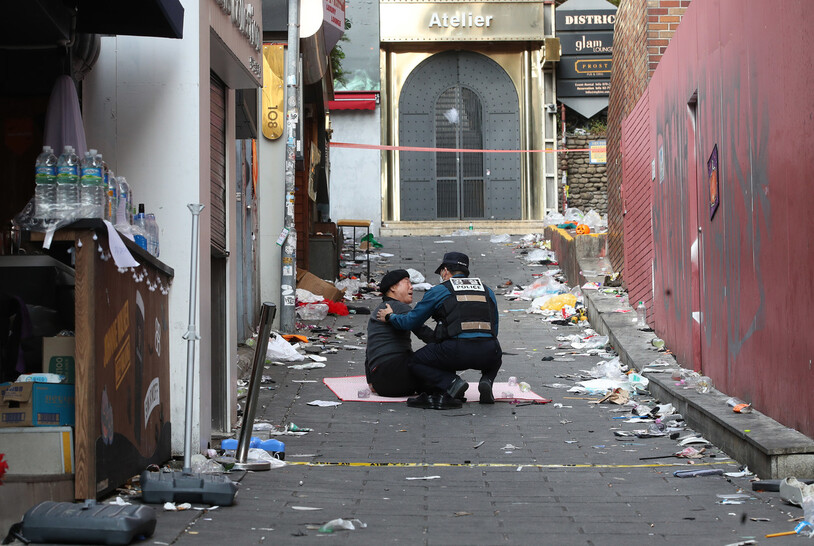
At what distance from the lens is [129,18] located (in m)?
6.48

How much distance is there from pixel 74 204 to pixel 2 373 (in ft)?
3.17

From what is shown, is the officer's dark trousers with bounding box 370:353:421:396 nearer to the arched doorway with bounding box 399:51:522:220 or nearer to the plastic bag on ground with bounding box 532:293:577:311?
the plastic bag on ground with bounding box 532:293:577:311

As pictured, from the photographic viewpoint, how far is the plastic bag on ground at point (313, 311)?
15.6m

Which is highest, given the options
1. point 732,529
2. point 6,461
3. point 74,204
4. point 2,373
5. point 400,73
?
point 400,73

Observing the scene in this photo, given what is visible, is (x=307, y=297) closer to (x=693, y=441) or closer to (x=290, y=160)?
(x=290, y=160)

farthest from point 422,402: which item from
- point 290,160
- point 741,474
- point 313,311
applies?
point 313,311

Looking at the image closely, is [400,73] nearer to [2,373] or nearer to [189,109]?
[189,109]

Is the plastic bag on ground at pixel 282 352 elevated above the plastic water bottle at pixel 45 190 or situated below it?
below

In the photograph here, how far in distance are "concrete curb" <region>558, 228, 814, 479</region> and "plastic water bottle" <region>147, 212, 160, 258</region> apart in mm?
3883

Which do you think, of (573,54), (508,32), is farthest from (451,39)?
(573,54)

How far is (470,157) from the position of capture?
99.6 ft

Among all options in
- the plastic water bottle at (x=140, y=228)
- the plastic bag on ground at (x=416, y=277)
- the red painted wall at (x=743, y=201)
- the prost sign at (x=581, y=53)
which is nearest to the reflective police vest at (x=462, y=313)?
the red painted wall at (x=743, y=201)

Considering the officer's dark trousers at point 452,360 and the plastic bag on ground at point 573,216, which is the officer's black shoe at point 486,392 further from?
the plastic bag on ground at point 573,216

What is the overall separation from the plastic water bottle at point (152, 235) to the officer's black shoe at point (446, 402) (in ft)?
11.4
